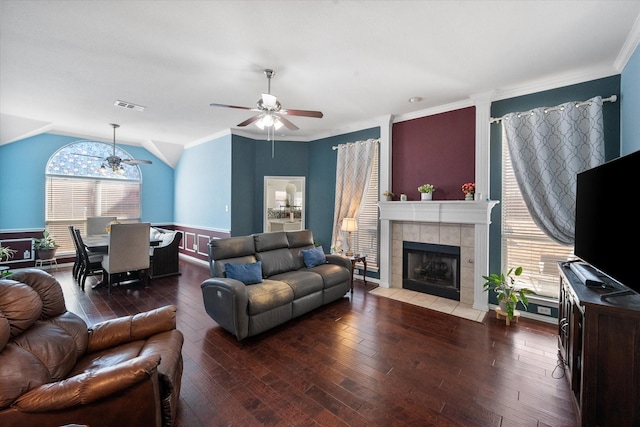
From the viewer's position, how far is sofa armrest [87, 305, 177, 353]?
184 centimetres

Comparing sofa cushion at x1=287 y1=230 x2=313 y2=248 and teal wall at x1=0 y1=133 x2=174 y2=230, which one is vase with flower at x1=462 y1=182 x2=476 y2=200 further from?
teal wall at x1=0 y1=133 x2=174 y2=230

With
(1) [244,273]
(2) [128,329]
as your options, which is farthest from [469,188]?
(2) [128,329]

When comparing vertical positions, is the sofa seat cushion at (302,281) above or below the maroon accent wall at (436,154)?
below

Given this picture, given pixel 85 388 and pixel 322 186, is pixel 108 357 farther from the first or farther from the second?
pixel 322 186

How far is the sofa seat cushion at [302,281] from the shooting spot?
339cm

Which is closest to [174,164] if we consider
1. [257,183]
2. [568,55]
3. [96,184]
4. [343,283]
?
[96,184]

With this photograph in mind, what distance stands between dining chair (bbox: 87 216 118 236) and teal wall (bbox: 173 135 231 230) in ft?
5.61

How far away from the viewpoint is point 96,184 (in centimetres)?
657

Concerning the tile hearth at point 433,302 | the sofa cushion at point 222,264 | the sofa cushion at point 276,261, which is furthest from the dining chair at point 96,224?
the tile hearth at point 433,302

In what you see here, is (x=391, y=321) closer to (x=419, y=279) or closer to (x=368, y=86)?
(x=419, y=279)

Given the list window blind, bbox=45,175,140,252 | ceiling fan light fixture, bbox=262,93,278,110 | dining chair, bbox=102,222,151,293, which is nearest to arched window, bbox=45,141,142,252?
window blind, bbox=45,175,140,252

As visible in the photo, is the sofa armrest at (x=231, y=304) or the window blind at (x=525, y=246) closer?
the sofa armrest at (x=231, y=304)

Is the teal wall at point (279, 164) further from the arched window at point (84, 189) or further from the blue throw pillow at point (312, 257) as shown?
the arched window at point (84, 189)

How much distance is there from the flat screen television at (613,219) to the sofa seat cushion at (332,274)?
2660mm
